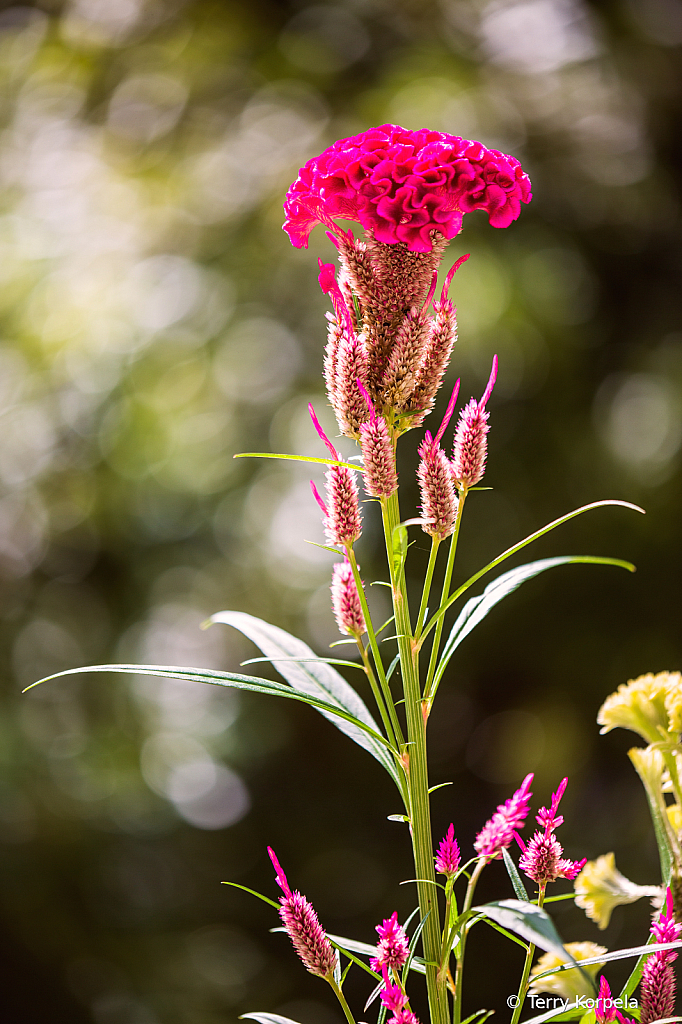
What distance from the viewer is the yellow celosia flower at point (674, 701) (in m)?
0.36

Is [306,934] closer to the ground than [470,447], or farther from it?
closer to the ground

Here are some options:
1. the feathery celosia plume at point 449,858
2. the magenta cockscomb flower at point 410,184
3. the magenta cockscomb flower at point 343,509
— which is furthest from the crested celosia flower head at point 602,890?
the magenta cockscomb flower at point 410,184

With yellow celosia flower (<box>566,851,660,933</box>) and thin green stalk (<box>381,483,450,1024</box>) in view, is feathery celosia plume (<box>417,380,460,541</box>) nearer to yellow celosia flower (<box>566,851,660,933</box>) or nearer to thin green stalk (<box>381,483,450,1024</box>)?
thin green stalk (<box>381,483,450,1024</box>)

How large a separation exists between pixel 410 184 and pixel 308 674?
9.7 inches

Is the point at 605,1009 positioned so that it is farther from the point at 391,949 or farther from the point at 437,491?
the point at 437,491

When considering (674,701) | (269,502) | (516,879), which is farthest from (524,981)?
(269,502)

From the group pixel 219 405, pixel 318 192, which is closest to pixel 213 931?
pixel 219 405

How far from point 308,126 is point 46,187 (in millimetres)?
665

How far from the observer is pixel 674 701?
0.37m

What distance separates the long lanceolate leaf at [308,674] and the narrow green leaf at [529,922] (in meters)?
0.09

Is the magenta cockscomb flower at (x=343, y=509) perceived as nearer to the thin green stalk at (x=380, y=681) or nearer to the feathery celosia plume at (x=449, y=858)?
the thin green stalk at (x=380, y=681)

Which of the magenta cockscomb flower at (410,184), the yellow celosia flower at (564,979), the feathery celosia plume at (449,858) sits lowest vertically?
the yellow celosia flower at (564,979)

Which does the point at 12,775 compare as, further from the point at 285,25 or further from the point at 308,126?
the point at 285,25

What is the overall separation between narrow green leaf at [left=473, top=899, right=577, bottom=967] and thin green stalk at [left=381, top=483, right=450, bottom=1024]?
0.05 metres
